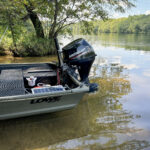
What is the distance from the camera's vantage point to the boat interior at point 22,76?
265 centimetres

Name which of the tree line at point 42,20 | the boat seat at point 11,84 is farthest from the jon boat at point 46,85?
the tree line at point 42,20

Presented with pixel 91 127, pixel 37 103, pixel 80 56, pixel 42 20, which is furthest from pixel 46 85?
pixel 42 20

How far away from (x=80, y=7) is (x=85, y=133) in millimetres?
8327

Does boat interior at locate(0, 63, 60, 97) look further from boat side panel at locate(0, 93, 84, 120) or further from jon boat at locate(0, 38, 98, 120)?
boat side panel at locate(0, 93, 84, 120)

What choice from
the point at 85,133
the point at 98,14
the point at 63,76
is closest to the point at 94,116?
the point at 85,133

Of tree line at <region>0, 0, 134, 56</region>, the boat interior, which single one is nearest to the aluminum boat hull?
the boat interior

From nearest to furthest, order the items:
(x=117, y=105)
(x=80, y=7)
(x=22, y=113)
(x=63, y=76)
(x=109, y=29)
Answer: (x=22, y=113)
(x=63, y=76)
(x=117, y=105)
(x=80, y=7)
(x=109, y=29)

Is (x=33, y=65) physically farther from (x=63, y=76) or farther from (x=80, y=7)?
(x=80, y=7)

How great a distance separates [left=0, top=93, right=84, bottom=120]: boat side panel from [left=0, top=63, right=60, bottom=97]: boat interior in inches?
6.9

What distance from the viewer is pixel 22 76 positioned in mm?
3195

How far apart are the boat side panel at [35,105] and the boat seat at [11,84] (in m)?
0.18

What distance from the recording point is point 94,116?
3.40 metres

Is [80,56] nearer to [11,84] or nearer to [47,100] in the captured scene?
[47,100]

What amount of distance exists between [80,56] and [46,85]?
952 mm
